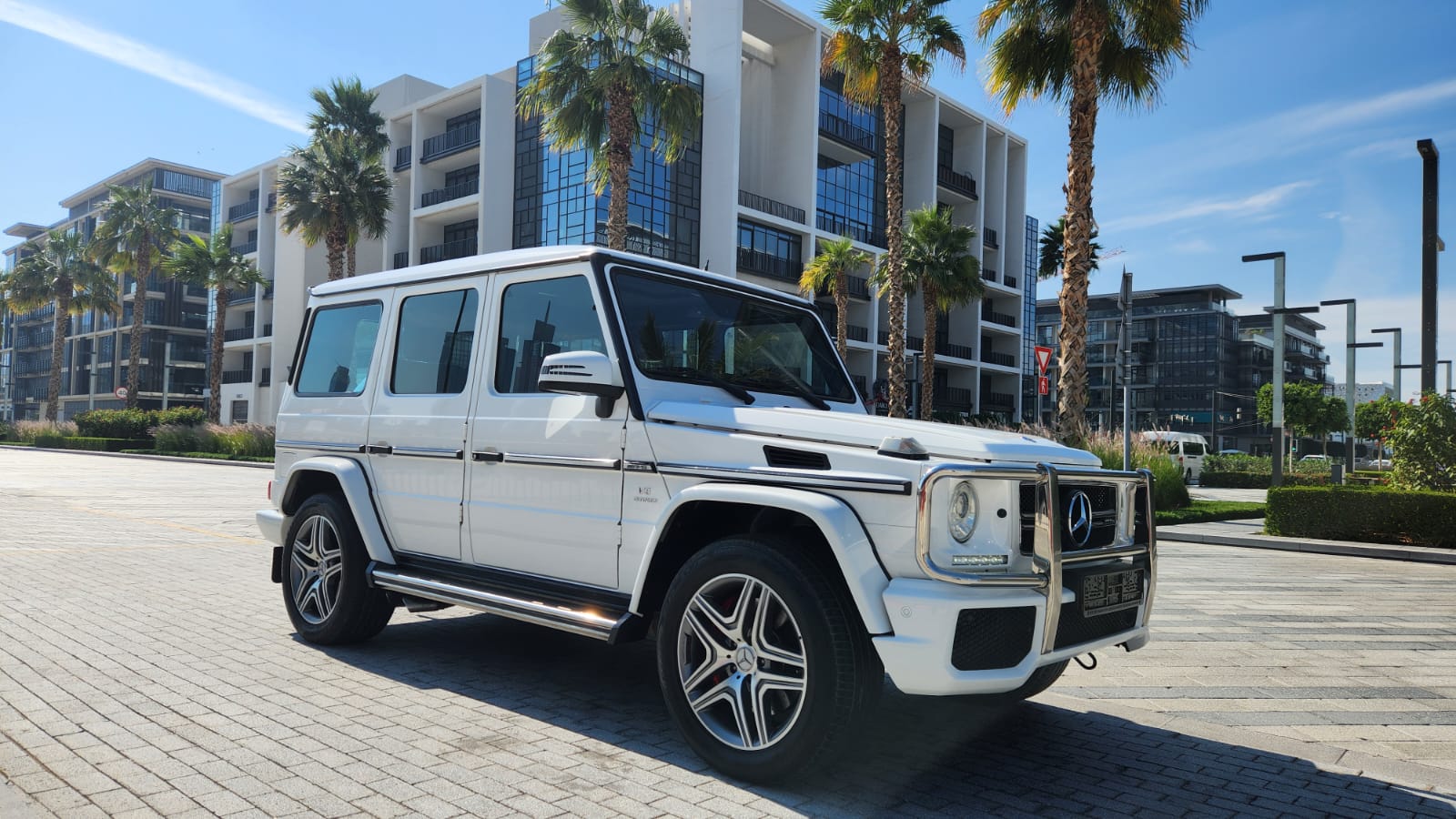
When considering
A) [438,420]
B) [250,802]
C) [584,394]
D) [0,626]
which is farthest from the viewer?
[0,626]

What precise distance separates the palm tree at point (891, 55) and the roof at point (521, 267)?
761 inches

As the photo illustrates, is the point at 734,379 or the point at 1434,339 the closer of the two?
the point at 734,379

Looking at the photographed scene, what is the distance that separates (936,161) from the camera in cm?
5266

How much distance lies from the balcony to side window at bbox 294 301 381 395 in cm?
4055

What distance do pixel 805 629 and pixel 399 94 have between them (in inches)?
2282

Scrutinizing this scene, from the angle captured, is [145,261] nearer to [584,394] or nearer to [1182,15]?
[1182,15]

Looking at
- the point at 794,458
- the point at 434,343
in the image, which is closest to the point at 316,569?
the point at 434,343

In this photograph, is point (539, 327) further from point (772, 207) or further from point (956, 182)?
point (956, 182)

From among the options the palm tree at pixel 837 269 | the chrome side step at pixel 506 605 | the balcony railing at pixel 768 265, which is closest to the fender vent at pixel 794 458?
the chrome side step at pixel 506 605

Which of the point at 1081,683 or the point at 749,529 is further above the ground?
the point at 749,529

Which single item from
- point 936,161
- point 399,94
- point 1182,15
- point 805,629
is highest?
point 399,94

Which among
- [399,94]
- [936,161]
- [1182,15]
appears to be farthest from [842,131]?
[1182,15]

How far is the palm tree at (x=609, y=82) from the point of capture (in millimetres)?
23578

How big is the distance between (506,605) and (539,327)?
137cm
